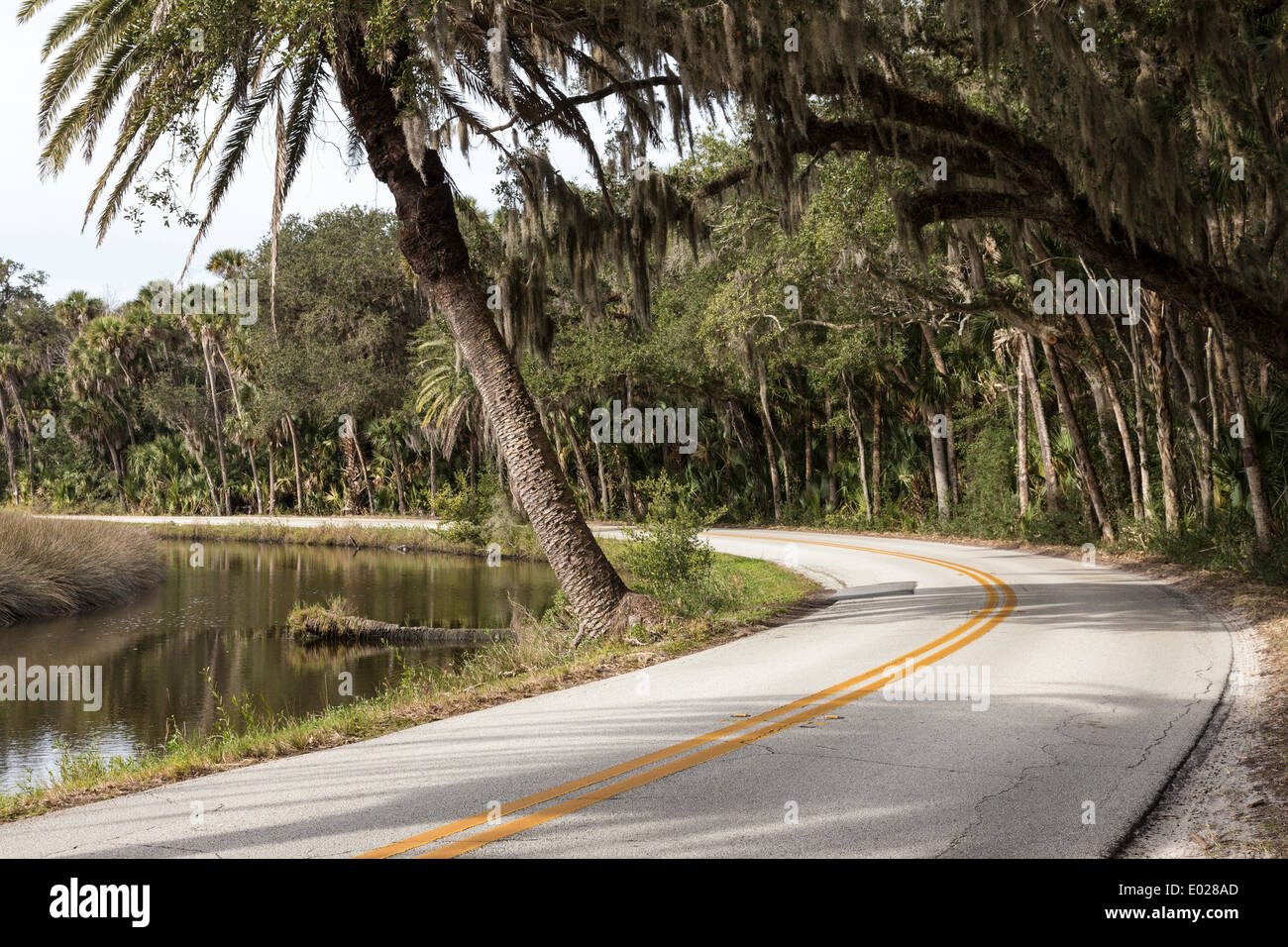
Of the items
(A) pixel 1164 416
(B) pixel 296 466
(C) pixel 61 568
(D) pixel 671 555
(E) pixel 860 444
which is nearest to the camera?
(D) pixel 671 555

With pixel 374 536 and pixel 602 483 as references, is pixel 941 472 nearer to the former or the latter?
pixel 602 483

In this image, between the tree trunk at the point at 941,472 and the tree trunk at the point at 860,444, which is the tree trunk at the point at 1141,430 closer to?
the tree trunk at the point at 941,472

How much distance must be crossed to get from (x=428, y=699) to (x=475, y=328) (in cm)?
564

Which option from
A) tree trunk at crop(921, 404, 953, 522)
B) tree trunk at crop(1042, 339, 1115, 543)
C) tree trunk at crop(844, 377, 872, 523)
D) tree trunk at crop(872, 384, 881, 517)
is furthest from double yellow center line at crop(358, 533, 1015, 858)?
tree trunk at crop(872, 384, 881, 517)

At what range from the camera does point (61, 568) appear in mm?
23969

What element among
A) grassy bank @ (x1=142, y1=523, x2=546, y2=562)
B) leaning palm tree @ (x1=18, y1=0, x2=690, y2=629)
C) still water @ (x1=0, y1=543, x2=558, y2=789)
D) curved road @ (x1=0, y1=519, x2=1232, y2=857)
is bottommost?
still water @ (x1=0, y1=543, x2=558, y2=789)

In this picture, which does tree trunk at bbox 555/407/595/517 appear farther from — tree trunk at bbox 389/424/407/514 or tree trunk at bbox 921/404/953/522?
tree trunk at bbox 921/404/953/522

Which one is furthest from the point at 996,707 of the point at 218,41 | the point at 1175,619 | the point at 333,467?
the point at 333,467

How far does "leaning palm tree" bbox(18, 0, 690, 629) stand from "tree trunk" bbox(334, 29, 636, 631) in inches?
0.8

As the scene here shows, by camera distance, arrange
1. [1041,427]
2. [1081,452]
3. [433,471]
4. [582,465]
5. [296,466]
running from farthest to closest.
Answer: [296,466], [433,471], [582,465], [1041,427], [1081,452]

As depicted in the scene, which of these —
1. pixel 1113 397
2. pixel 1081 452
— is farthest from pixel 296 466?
pixel 1113 397

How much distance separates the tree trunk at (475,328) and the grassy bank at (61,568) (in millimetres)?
14100

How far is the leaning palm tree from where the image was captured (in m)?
12.0
